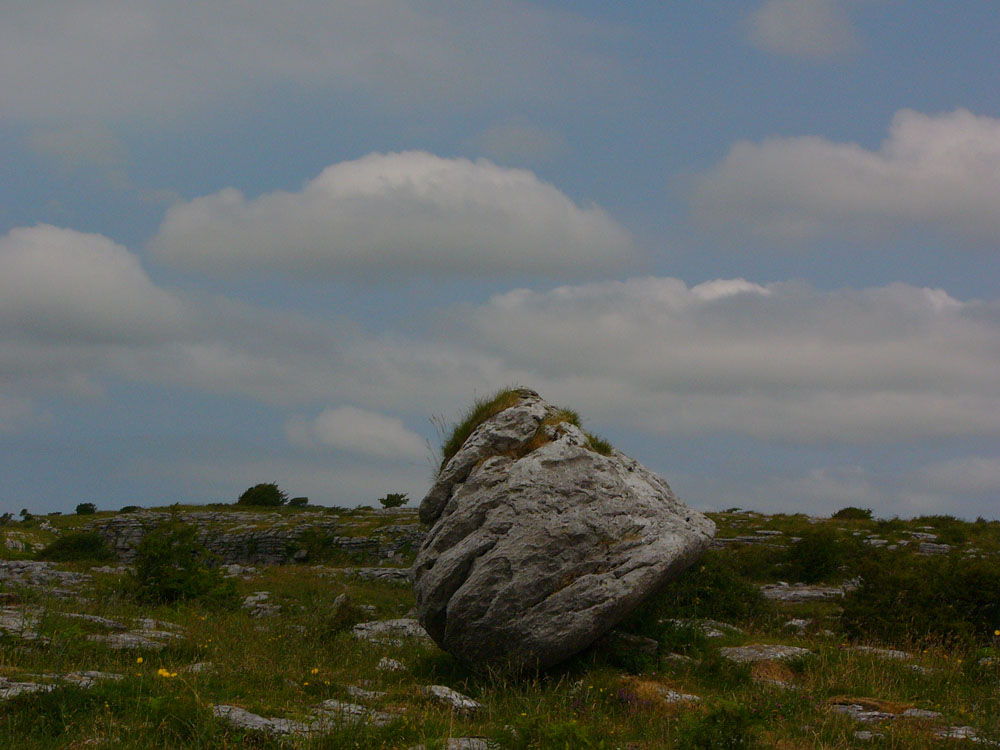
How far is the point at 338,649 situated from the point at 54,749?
23.0ft

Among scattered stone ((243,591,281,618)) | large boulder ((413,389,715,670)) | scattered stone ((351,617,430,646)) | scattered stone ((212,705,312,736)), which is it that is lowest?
scattered stone ((243,591,281,618))

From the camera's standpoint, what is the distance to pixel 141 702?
8836mm

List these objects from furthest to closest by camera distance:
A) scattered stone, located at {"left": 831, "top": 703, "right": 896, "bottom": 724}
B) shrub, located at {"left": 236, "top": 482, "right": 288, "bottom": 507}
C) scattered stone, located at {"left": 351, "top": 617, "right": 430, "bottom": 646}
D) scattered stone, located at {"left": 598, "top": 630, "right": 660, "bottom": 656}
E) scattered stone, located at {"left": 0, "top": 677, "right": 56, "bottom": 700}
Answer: shrub, located at {"left": 236, "top": 482, "right": 288, "bottom": 507}, scattered stone, located at {"left": 351, "top": 617, "right": 430, "bottom": 646}, scattered stone, located at {"left": 598, "top": 630, "right": 660, "bottom": 656}, scattered stone, located at {"left": 831, "top": 703, "right": 896, "bottom": 724}, scattered stone, located at {"left": 0, "top": 677, "right": 56, "bottom": 700}

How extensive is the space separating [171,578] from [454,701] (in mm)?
13344

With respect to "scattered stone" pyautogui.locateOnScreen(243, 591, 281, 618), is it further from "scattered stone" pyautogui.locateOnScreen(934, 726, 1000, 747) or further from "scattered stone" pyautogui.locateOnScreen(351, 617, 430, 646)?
"scattered stone" pyautogui.locateOnScreen(934, 726, 1000, 747)

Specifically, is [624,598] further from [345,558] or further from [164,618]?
[345,558]

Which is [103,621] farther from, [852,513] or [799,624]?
[852,513]

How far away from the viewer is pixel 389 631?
16.7m

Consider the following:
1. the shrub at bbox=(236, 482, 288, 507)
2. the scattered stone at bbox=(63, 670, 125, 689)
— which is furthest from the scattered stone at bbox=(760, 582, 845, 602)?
the shrub at bbox=(236, 482, 288, 507)

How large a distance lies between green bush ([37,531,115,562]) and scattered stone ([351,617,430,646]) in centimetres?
2381

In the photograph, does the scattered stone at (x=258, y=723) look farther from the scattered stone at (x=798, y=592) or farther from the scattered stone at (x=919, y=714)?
the scattered stone at (x=798, y=592)

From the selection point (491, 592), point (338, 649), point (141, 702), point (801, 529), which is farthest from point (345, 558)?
point (141, 702)

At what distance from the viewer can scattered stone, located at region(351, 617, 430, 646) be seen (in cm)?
1586

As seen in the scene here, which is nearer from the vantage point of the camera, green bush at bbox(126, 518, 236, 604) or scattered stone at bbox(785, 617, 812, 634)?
scattered stone at bbox(785, 617, 812, 634)
